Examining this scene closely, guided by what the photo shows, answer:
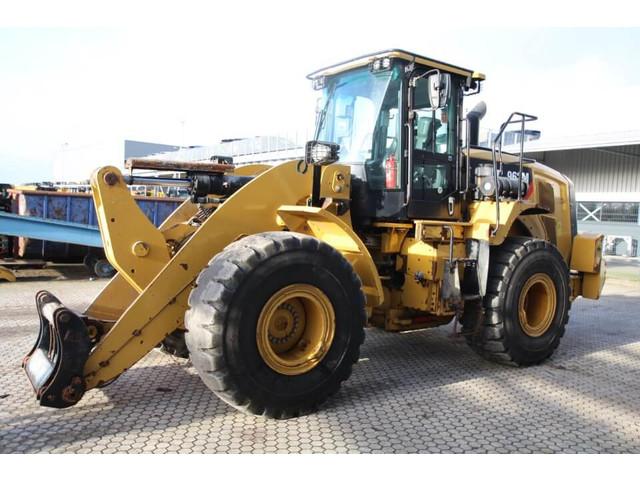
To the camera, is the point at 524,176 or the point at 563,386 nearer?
the point at 563,386

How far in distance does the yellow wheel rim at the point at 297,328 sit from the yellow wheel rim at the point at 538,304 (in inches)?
99.8

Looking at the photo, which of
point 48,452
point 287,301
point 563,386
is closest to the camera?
point 48,452

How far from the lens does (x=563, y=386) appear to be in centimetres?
514

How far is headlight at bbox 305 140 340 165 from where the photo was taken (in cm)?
459

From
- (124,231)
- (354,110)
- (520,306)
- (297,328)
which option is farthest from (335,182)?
(520,306)

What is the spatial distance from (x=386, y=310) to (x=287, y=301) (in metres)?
1.73

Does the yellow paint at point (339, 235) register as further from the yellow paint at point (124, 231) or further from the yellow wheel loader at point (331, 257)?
the yellow paint at point (124, 231)

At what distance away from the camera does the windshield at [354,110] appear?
535 centimetres

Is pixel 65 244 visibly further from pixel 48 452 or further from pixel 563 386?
pixel 563 386

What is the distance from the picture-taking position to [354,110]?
5547mm

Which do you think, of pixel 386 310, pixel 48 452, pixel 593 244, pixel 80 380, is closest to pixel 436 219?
pixel 386 310

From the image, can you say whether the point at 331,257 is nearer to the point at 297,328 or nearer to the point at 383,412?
the point at 297,328

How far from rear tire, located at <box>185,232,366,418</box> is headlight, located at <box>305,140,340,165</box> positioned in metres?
0.83

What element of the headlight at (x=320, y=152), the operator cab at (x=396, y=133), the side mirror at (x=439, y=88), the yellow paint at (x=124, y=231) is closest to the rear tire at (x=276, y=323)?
the yellow paint at (x=124, y=231)
